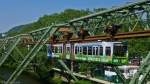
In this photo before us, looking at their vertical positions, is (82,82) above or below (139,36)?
below

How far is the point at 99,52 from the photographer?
170 ft

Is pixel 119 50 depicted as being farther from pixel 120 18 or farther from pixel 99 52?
pixel 120 18

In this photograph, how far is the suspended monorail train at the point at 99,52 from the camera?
49.3 meters

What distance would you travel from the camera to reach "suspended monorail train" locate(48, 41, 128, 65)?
1940 inches

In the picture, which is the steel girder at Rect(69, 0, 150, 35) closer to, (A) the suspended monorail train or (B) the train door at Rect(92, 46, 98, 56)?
(A) the suspended monorail train

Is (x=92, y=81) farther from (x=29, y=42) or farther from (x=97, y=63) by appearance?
(x=29, y=42)

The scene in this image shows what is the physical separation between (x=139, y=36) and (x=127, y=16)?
307cm

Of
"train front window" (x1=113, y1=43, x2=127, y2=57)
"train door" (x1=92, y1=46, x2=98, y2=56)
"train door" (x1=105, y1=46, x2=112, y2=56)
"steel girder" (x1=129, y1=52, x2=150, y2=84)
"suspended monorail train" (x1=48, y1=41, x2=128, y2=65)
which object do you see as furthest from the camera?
"train door" (x1=92, y1=46, x2=98, y2=56)

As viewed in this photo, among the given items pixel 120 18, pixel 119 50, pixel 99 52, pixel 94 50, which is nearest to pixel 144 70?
pixel 120 18

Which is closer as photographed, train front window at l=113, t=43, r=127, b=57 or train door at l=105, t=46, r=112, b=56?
train front window at l=113, t=43, r=127, b=57

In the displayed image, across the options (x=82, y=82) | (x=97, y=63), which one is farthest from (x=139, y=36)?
(x=97, y=63)

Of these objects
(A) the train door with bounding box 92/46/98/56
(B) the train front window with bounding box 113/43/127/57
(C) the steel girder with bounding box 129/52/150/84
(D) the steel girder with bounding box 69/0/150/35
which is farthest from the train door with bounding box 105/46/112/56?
(C) the steel girder with bounding box 129/52/150/84

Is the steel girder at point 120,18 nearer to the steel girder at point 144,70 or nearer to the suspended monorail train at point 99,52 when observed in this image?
the steel girder at point 144,70

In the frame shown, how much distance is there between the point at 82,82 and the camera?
4825 cm
